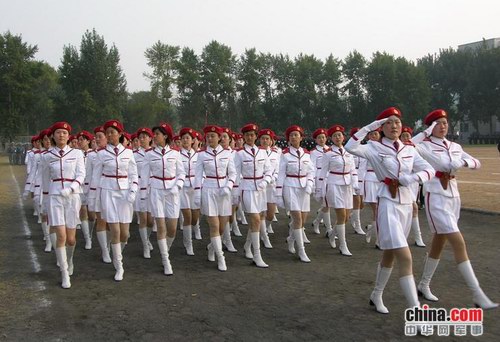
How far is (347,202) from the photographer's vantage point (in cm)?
965

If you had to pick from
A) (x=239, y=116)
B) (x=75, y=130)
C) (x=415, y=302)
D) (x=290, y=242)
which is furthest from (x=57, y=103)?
(x=415, y=302)

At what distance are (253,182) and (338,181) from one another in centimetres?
198

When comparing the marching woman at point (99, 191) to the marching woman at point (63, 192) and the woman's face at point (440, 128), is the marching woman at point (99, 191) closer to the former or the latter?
the marching woman at point (63, 192)

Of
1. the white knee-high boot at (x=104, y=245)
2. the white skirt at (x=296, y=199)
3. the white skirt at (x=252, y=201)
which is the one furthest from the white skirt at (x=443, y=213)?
the white knee-high boot at (x=104, y=245)

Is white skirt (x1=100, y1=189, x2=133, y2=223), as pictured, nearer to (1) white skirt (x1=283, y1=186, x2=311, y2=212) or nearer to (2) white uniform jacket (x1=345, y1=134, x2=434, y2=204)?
(1) white skirt (x1=283, y1=186, x2=311, y2=212)

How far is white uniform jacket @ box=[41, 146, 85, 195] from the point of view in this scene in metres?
7.46

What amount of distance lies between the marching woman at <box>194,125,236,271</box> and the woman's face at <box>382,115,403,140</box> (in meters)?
3.24

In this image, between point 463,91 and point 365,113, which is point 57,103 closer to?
point 365,113

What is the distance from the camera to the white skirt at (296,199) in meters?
8.86

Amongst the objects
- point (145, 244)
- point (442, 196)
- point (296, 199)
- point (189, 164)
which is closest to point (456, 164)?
point (442, 196)

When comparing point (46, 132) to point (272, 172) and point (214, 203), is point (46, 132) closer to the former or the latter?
point (214, 203)

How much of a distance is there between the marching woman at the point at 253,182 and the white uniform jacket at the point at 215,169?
362 millimetres

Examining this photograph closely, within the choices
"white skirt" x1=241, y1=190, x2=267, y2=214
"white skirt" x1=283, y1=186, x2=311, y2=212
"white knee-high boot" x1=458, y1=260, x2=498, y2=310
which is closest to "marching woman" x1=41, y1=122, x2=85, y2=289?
"white skirt" x1=241, y1=190, x2=267, y2=214

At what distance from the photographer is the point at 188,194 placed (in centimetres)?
1052
